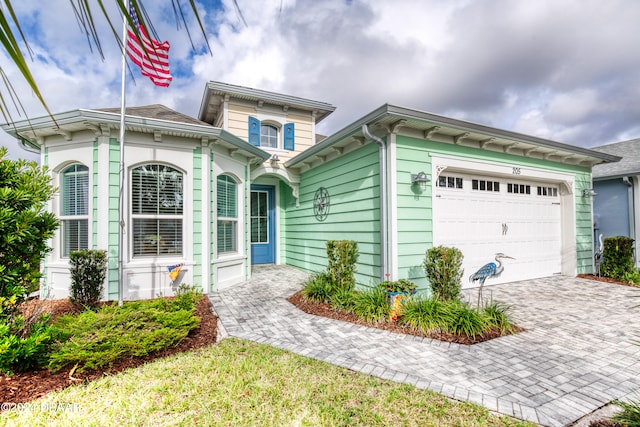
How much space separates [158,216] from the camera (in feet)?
18.4

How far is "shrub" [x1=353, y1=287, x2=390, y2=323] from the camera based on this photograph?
14.3ft

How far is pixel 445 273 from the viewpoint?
4.63 m

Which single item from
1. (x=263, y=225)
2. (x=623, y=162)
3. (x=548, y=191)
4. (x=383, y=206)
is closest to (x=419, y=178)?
(x=383, y=206)

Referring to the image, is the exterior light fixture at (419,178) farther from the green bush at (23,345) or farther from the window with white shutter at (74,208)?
the window with white shutter at (74,208)

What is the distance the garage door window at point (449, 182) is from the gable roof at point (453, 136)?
2.31 ft

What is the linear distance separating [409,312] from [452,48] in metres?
6.26

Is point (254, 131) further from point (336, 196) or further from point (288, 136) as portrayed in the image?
point (336, 196)

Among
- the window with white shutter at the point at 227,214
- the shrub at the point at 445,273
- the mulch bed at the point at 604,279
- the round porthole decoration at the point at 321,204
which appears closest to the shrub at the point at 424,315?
the shrub at the point at 445,273

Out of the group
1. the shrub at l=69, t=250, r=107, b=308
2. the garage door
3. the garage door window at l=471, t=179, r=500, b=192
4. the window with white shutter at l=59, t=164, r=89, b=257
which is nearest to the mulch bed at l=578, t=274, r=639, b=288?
the garage door

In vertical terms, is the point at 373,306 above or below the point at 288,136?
below

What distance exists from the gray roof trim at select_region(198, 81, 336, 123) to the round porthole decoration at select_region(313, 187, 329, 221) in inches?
123

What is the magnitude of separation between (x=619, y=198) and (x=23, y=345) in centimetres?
1321

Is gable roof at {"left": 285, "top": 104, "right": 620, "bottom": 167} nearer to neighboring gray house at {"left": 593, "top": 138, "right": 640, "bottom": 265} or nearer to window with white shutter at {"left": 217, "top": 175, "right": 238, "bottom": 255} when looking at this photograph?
neighboring gray house at {"left": 593, "top": 138, "right": 640, "bottom": 265}

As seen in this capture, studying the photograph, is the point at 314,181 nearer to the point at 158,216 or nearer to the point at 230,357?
the point at 158,216
